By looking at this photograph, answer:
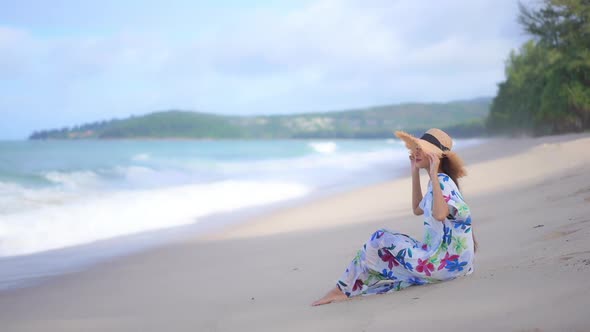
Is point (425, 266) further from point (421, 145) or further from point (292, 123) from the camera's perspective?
point (292, 123)

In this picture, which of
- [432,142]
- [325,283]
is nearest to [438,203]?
[432,142]

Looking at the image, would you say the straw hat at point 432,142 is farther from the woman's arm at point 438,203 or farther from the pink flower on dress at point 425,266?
the pink flower on dress at point 425,266

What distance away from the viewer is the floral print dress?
3.94 m

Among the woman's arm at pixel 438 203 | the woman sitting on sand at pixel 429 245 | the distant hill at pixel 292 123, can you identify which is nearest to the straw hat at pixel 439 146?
the woman sitting on sand at pixel 429 245

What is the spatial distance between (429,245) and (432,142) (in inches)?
28.9

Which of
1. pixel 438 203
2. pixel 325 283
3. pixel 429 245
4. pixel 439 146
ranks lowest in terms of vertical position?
pixel 325 283

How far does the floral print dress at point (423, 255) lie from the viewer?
12.9 feet

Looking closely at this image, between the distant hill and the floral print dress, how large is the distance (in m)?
97.6

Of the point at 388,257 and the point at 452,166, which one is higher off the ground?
the point at 452,166

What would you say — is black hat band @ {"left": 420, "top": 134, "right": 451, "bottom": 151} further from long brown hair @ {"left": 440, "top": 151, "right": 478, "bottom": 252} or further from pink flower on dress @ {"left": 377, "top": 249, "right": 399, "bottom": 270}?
pink flower on dress @ {"left": 377, "top": 249, "right": 399, "bottom": 270}

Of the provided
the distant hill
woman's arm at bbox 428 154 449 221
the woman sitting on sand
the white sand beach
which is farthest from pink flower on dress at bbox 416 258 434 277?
the distant hill

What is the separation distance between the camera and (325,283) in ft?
16.7

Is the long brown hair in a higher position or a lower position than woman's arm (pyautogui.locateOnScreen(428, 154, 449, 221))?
higher

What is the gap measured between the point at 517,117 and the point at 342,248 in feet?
129
